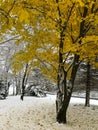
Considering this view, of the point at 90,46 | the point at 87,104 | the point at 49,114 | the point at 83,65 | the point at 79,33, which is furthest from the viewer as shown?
the point at 83,65

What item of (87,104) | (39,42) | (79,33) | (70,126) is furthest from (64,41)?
(87,104)

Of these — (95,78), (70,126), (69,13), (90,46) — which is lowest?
(70,126)

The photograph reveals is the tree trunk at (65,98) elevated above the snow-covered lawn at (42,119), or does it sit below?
above

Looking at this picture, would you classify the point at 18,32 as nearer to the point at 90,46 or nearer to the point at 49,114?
the point at 90,46

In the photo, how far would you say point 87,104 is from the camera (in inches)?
894

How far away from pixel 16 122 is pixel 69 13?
541cm

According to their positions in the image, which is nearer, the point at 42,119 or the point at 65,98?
the point at 65,98

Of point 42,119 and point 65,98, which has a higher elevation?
point 65,98

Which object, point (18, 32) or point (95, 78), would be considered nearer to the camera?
point (18, 32)

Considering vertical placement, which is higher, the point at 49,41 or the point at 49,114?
the point at 49,41

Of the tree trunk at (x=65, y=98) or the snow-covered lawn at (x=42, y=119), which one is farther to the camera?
the tree trunk at (x=65, y=98)

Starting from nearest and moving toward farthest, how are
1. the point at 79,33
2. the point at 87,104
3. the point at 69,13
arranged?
the point at 69,13
the point at 79,33
the point at 87,104

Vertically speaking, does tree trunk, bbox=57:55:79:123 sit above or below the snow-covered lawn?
above

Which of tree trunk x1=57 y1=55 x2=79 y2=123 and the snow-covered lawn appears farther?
tree trunk x1=57 y1=55 x2=79 y2=123
